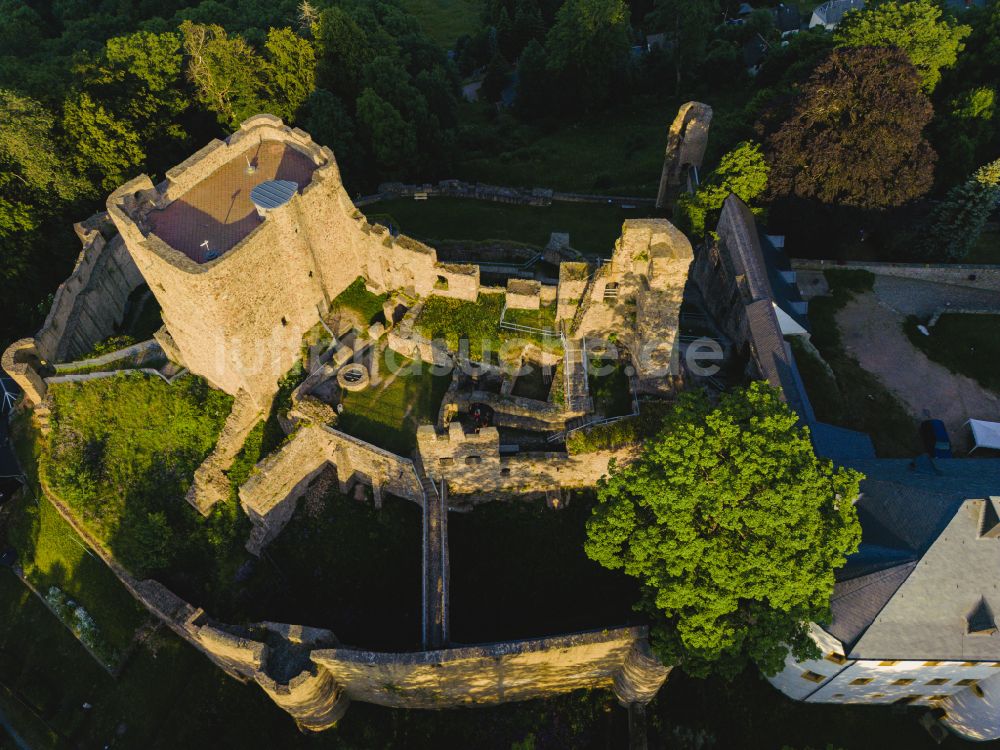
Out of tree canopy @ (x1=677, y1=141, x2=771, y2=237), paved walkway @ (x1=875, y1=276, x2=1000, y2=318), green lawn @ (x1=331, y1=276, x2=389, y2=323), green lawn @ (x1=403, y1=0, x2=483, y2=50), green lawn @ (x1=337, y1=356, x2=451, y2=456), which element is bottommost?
green lawn @ (x1=337, y1=356, x2=451, y2=456)

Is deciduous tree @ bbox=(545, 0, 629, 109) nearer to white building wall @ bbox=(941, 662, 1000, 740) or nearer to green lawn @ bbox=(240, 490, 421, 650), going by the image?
green lawn @ bbox=(240, 490, 421, 650)

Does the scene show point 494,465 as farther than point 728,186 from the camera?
No

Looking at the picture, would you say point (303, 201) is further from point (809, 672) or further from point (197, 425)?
point (809, 672)

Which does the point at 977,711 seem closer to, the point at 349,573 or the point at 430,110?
the point at 349,573

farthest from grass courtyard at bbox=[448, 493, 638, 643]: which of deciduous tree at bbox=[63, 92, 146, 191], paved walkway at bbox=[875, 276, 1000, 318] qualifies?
deciduous tree at bbox=[63, 92, 146, 191]

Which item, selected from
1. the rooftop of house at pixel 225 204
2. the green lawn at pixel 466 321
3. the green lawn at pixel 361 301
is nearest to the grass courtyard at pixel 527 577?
the green lawn at pixel 466 321

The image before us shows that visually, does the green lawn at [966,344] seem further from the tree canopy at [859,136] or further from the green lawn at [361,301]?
the green lawn at [361,301]

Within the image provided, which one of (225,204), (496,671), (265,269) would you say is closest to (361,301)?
(265,269)
